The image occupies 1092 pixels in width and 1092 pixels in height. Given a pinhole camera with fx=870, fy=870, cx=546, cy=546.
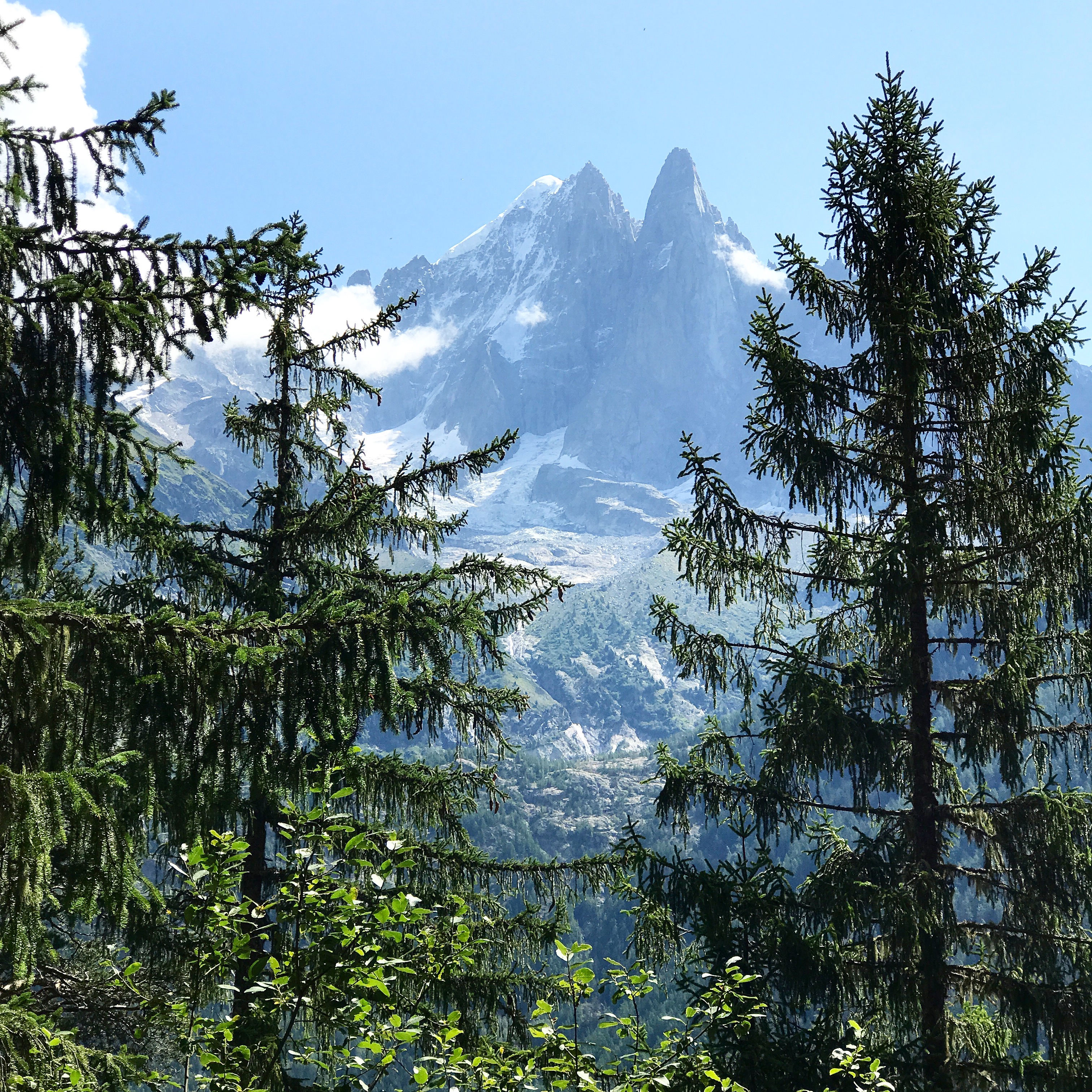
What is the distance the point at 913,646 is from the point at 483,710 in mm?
5267

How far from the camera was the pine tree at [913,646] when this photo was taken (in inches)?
355

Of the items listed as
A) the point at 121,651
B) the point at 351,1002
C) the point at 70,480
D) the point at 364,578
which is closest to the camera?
the point at 351,1002

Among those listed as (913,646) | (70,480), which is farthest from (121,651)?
(913,646)

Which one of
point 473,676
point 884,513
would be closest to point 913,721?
point 884,513

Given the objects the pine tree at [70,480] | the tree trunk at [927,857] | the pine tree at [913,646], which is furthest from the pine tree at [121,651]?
the tree trunk at [927,857]

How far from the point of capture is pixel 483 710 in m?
11.2

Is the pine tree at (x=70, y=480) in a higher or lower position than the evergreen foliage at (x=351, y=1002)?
higher

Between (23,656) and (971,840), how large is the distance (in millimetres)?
10051

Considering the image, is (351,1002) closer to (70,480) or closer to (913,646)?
(70,480)

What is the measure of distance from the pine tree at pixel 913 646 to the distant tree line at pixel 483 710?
0.17 feet

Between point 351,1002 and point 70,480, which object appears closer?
point 351,1002

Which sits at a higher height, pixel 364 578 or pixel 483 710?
pixel 364 578

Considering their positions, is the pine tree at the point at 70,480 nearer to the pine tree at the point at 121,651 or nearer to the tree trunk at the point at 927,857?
the pine tree at the point at 121,651

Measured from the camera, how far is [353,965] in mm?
3664
